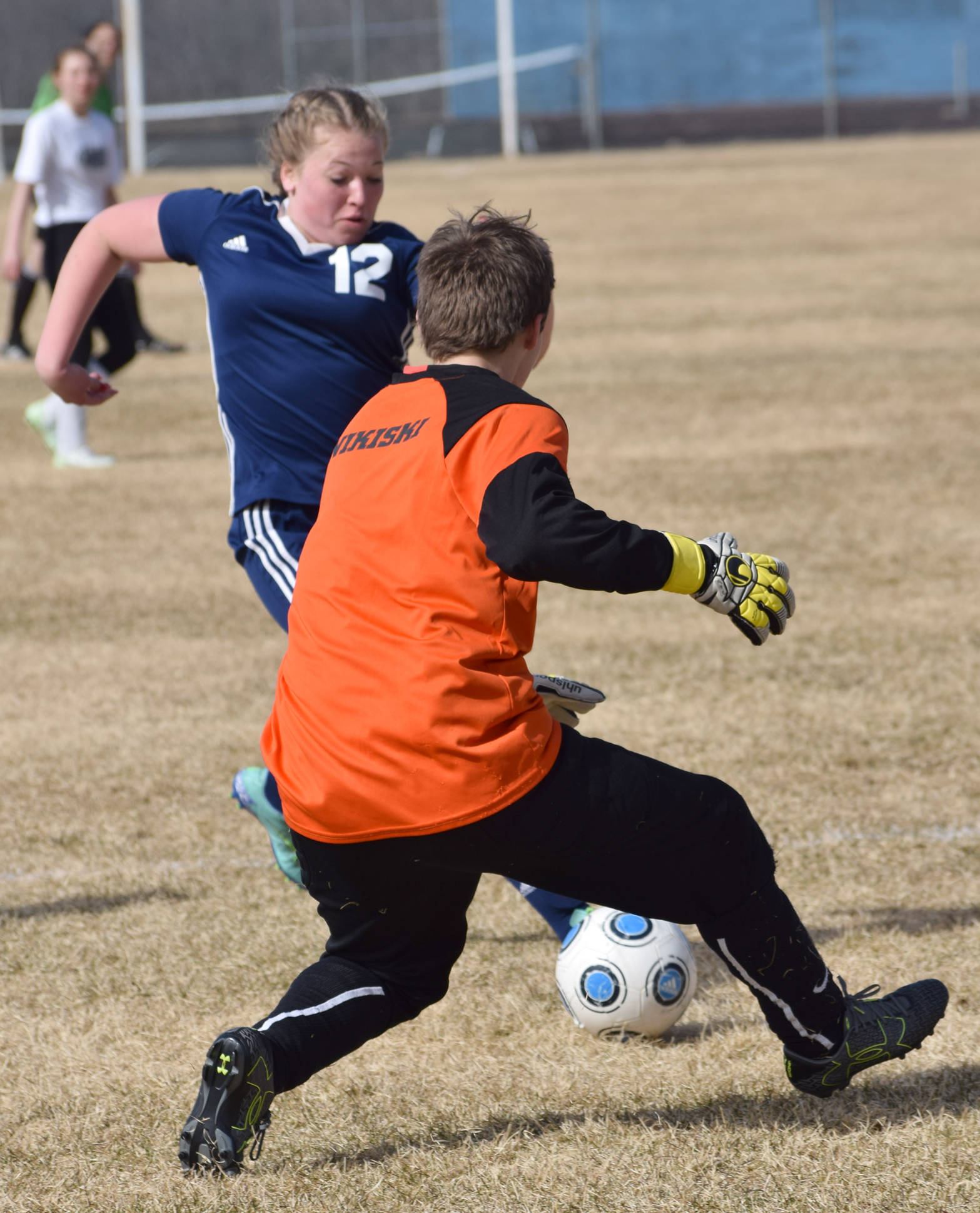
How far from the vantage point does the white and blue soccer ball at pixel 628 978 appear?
359 centimetres

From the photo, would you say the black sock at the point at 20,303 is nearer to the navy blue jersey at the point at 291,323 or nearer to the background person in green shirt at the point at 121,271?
the background person in green shirt at the point at 121,271

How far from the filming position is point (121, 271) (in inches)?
351

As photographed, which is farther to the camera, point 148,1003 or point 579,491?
point 579,491

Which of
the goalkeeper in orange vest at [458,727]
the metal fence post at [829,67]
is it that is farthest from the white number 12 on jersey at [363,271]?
the metal fence post at [829,67]

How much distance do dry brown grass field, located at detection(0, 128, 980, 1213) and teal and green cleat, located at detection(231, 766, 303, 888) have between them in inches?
3.7

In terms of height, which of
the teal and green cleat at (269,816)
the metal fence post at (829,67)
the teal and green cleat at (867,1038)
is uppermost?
the metal fence post at (829,67)

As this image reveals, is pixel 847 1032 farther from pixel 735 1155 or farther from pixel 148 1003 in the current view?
pixel 148 1003

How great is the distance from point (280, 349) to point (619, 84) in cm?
3389

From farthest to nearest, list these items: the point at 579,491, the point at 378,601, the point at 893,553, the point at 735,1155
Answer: the point at 579,491 < the point at 893,553 < the point at 735,1155 < the point at 378,601

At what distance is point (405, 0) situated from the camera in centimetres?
3622

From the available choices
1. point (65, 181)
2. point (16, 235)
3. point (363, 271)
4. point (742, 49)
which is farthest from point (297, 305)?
point (742, 49)

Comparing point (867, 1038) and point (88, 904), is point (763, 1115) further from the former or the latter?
point (88, 904)

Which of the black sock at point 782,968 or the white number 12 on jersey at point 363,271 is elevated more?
the white number 12 on jersey at point 363,271

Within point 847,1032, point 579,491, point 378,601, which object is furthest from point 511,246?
point 579,491
